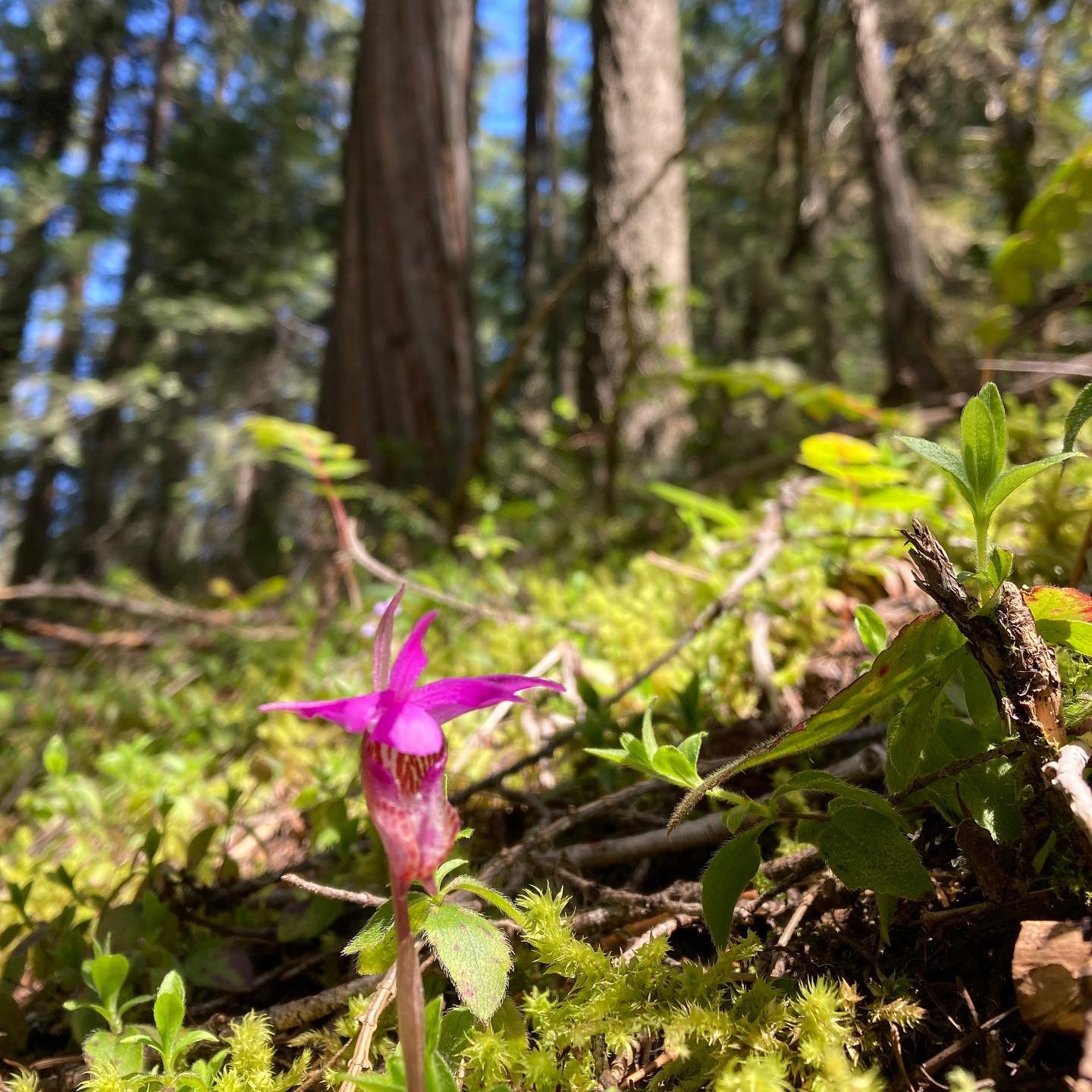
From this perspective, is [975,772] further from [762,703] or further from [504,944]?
[762,703]

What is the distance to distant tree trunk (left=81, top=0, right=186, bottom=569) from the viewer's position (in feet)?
33.6

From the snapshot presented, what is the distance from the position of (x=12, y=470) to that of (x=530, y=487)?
10356 mm

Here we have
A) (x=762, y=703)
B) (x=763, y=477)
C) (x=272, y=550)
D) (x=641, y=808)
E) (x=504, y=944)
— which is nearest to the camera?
(x=504, y=944)

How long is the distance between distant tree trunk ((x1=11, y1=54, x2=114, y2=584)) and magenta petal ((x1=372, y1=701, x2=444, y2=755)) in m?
10.2

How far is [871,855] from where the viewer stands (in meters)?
0.76


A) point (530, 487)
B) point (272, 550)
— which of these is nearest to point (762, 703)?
point (530, 487)

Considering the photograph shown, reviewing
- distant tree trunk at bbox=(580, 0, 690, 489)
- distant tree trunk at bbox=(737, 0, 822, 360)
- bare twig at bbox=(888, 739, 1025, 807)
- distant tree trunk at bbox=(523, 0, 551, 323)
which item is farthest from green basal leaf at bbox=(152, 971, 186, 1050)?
distant tree trunk at bbox=(523, 0, 551, 323)

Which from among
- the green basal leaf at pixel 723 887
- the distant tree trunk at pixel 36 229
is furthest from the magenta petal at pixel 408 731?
the distant tree trunk at pixel 36 229

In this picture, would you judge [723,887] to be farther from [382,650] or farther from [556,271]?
[556,271]

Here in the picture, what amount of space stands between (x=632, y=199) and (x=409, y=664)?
4.16 m

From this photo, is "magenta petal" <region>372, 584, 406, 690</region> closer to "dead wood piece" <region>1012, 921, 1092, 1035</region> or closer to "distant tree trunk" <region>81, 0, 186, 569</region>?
"dead wood piece" <region>1012, 921, 1092, 1035</region>

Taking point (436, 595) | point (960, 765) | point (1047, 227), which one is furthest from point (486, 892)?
point (1047, 227)

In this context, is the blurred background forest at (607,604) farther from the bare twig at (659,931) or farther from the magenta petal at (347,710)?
the magenta petal at (347,710)

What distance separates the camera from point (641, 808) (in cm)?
124
